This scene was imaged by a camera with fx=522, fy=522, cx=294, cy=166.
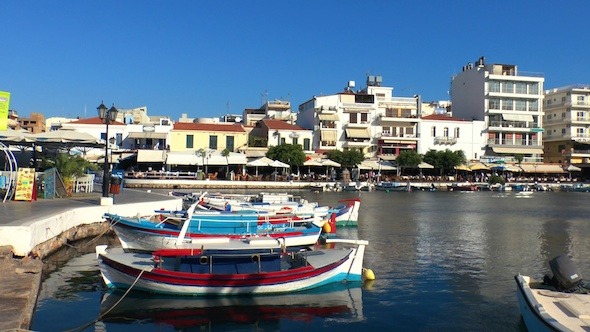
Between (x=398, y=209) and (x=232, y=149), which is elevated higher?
(x=232, y=149)

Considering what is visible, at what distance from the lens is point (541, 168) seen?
7362cm

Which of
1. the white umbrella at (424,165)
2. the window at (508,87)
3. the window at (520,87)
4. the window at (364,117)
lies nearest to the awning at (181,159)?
the window at (364,117)

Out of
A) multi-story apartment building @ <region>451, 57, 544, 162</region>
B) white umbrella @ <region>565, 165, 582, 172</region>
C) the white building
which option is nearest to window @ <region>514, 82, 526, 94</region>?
multi-story apartment building @ <region>451, 57, 544, 162</region>

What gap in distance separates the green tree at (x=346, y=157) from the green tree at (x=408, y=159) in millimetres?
5893

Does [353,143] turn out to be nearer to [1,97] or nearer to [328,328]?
[1,97]

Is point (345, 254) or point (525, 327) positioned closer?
point (525, 327)

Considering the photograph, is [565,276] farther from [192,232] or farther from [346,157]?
[346,157]

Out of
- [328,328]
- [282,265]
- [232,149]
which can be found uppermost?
[232,149]

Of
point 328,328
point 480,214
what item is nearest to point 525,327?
point 328,328

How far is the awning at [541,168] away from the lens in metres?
72.8

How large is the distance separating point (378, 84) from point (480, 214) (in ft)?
171

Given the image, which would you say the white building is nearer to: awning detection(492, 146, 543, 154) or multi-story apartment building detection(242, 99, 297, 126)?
awning detection(492, 146, 543, 154)

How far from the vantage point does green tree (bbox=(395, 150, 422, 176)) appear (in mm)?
66125

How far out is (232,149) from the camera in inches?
2616
